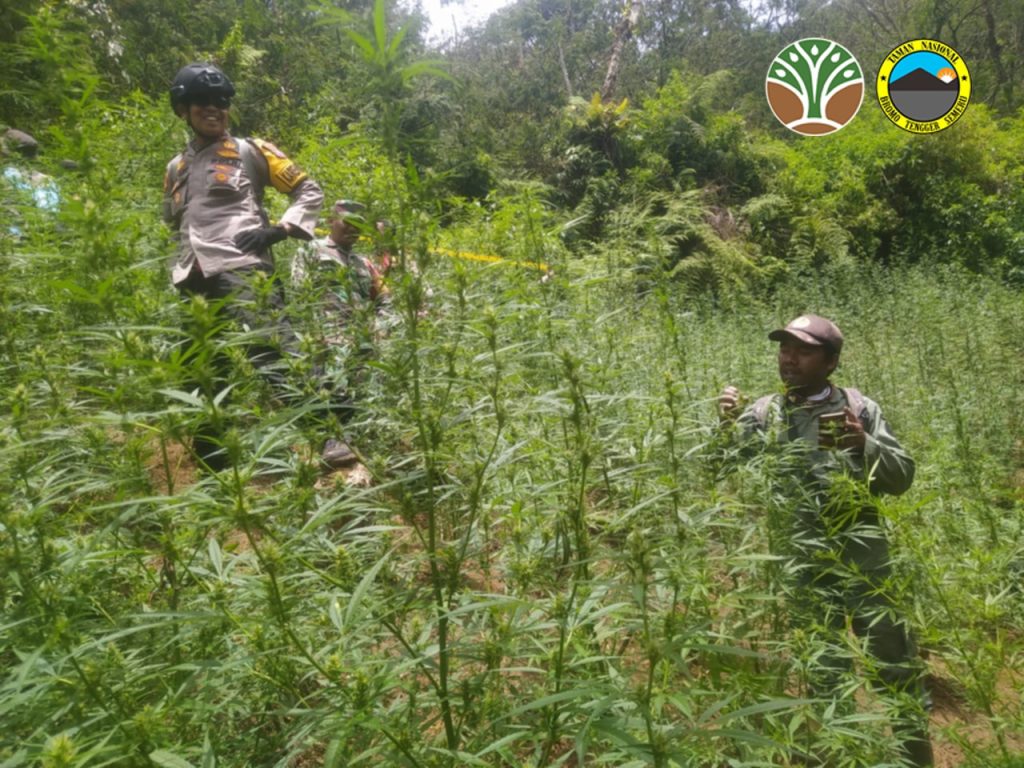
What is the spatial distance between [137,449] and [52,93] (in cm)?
80

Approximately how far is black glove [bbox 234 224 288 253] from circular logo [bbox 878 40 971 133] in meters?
7.36

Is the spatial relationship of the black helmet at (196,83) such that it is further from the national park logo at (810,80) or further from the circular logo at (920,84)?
the circular logo at (920,84)

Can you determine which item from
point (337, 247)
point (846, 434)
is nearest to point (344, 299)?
point (337, 247)

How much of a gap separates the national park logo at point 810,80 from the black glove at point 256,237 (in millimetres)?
6878

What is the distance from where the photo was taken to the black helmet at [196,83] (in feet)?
10.1

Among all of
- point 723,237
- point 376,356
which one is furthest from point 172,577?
point 723,237

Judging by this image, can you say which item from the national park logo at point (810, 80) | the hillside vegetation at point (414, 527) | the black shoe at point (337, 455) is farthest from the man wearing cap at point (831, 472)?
the national park logo at point (810, 80)

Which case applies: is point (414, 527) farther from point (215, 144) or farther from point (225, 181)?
point (215, 144)

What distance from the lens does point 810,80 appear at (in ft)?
26.4

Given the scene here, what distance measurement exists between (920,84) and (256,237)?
837 centimetres

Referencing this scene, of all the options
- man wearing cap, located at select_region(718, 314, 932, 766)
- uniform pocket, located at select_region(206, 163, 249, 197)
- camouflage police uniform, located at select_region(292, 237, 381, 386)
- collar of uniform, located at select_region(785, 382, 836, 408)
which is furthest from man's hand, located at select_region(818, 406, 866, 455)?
uniform pocket, located at select_region(206, 163, 249, 197)

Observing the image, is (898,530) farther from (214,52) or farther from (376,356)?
(214,52)

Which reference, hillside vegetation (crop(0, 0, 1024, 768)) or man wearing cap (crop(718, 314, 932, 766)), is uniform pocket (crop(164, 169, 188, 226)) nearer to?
hillside vegetation (crop(0, 0, 1024, 768))

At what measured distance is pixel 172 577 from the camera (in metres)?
1.49
